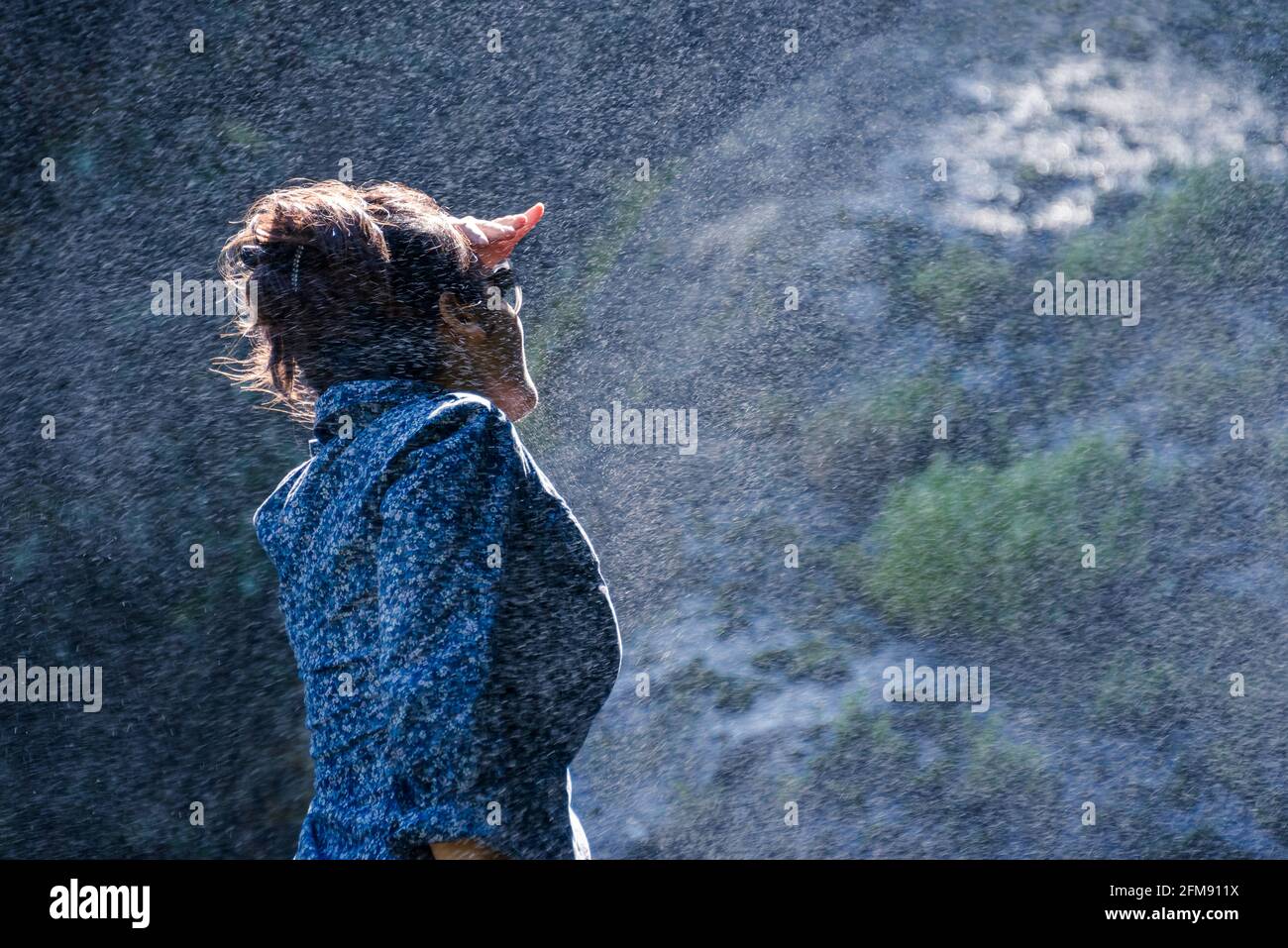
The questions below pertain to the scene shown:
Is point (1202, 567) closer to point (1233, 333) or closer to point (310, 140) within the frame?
point (1233, 333)

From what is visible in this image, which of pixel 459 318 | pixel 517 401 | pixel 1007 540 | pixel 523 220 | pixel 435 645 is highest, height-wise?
pixel 523 220

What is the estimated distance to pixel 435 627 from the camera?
1136 millimetres

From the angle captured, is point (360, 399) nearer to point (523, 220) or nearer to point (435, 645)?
point (435, 645)

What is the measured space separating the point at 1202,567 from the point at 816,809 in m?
1.42

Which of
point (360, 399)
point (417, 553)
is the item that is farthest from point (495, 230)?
point (417, 553)

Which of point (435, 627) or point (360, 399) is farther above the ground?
point (360, 399)

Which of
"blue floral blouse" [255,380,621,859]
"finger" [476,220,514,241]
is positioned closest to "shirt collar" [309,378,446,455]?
"blue floral blouse" [255,380,621,859]

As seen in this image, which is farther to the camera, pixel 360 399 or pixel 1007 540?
pixel 1007 540

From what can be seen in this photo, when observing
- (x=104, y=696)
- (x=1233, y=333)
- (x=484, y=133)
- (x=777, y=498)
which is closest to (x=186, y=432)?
(x=104, y=696)

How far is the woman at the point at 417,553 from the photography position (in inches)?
45.0

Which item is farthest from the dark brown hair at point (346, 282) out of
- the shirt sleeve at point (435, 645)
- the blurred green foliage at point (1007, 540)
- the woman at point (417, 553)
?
the blurred green foliage at point (1007, 540)

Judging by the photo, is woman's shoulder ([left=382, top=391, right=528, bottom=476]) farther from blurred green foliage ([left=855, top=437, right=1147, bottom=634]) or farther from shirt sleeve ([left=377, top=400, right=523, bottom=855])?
blurred green foliage ([left=855, top=437, right=1147, bottom=634])

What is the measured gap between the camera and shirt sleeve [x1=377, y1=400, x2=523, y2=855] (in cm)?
113

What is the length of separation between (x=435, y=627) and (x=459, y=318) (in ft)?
1.36
